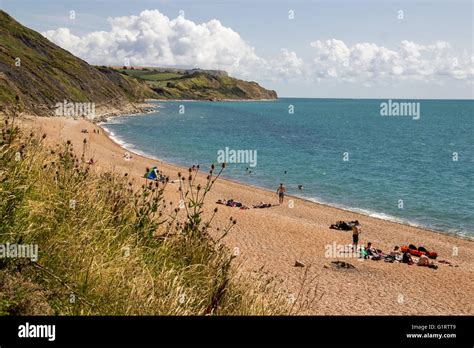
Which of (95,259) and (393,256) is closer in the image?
(95,259)

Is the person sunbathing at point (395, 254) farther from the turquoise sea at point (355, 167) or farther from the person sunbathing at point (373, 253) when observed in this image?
the turquoise sea at point (355, 167)

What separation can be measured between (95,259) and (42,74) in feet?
307

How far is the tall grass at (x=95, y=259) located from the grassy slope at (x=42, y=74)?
197 ft

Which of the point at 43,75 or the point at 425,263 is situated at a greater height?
the point at 43,75

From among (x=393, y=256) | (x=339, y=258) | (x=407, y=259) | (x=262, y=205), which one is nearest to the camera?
(x=339, y=258)

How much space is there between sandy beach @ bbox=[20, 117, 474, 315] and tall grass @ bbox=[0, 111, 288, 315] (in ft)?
6.55

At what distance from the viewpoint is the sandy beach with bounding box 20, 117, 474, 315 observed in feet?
50.2

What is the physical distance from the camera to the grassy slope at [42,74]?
7862 centimetres

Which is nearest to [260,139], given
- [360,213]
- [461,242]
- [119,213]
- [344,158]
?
[344,158]

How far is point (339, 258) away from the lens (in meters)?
21.3

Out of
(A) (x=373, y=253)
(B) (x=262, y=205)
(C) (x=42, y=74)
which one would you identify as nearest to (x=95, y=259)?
(A) (x=373, y=253)

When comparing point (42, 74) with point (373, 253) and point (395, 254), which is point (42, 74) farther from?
point (395, 254)

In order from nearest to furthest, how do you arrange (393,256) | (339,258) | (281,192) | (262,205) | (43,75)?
(339,258) < (393,256) < (262,205) < (281,192) < (43,75)

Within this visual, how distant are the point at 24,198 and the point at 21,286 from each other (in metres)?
1.51
